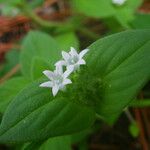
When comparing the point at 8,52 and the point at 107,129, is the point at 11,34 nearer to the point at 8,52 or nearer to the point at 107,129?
the point at 8,52

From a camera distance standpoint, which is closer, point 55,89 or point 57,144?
point 55,89

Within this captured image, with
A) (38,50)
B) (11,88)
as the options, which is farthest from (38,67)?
(38,50)

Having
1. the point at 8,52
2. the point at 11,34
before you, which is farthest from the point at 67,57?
the point at 11,34

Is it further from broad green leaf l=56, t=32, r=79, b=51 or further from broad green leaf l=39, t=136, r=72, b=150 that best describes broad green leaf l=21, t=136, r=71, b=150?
broad green leaf l=56, t=32, r=79, b=51

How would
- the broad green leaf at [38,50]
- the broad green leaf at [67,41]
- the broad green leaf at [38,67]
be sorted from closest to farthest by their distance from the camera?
the broad green leaf at [38,67] < the broad green leaf at [38,50] < the broad green leaf at [67,41]

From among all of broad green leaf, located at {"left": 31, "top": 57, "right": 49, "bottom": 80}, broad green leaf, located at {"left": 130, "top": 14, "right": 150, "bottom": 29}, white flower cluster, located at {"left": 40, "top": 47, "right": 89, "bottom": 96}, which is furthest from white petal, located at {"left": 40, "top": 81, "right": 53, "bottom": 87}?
broad green leaf, located at {"left": 130, "top": 14, "right": 150, "bottom": 29}

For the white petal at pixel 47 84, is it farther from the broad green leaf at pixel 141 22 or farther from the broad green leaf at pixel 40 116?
the broad green leaf at pixel 141 22

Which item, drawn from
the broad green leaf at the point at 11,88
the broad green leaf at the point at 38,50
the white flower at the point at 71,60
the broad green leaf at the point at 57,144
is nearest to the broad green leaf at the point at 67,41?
the broad green leaf at the point at 38,50

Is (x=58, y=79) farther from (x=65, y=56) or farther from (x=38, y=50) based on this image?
(x=38, y=50)
